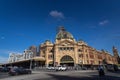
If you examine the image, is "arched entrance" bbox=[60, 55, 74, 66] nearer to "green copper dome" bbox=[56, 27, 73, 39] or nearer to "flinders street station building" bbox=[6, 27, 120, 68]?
"flinders street station building" bbox=[6, 27, 120, 68]

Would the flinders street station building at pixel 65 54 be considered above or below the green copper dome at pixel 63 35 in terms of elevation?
below

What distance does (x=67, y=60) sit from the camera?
Result: 82125 mm

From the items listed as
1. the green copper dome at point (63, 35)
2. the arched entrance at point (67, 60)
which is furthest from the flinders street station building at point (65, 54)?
the green copper dome at point (63, 35)

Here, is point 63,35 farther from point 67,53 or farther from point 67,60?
point 67,60

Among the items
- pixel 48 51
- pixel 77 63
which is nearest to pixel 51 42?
pixel 48 51

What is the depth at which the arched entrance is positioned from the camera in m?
81.7

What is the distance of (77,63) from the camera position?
8112cm

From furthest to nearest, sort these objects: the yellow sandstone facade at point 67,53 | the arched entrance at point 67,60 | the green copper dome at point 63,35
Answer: the green copper dome at point 63,35, the yellow sandstone facade at point 67,53, the arched entrance at point 67,60

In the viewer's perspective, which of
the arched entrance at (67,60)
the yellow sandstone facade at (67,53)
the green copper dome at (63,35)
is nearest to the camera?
the arched entrance at (67,60)

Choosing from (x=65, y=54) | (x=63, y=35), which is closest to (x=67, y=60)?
(x=65, y=54)

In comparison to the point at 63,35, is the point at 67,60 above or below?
below

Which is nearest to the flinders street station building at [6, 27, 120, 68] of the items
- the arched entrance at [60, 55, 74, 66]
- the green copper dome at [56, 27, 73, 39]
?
the arched entrance at [60, 55, 74, 66]

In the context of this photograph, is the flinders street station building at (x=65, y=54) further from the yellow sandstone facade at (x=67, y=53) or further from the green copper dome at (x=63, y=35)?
the green copper dome at (x=63, y=35)

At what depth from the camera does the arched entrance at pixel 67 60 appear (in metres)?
81.7
